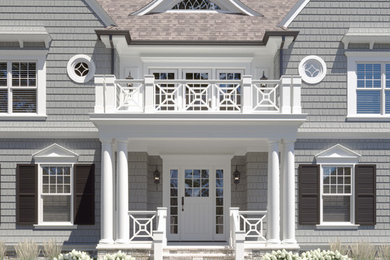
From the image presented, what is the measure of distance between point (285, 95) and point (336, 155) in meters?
3.08

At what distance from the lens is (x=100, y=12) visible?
18562 millimetres

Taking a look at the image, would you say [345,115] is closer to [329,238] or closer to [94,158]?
[329,238]

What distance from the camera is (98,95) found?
16500 millimetres

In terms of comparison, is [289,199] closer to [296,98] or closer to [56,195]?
[296,98]

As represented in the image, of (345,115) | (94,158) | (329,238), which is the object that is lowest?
(329,238)

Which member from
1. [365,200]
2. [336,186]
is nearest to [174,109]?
[336,186]

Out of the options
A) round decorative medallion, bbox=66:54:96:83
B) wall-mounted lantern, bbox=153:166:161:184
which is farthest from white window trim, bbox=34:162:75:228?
wall-mounted lantern, bbox=153:166:161:184

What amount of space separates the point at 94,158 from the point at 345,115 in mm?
7546

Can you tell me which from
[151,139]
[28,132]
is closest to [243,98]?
[151,139]

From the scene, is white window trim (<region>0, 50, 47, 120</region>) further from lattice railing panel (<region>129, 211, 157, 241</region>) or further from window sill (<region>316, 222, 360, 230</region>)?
window sill (<region>316, 222, 360, 230</region>)

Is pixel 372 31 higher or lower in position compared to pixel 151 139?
higher

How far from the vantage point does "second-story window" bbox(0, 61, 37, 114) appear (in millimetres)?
18406

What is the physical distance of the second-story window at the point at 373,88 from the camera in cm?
1861

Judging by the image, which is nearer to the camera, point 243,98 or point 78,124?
point 243,98
